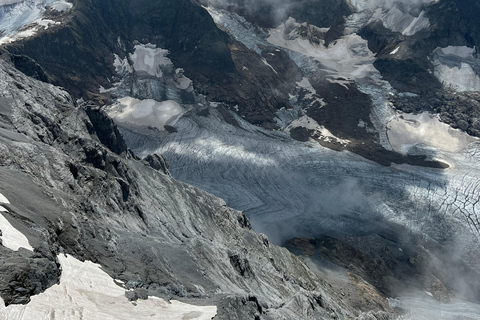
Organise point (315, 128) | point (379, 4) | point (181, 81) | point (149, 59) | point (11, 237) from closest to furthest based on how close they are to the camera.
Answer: point (11, 237) → point (315, 128) → point (181, 81) → point (149, 59) → point (379, 4)

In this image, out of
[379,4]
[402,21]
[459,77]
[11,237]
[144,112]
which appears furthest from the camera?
[379,4]

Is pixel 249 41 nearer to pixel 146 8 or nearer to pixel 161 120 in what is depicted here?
pixel 146 8

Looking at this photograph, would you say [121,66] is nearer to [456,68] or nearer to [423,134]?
[423,134]

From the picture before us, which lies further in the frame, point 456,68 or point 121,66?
point 456,68

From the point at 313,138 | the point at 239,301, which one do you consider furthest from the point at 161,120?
the point at 239,301

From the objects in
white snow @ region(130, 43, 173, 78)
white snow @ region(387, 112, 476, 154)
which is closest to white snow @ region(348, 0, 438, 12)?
white snow @ region(387, 112, 476, 154)

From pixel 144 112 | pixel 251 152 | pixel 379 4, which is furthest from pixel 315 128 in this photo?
pixel 379 4
